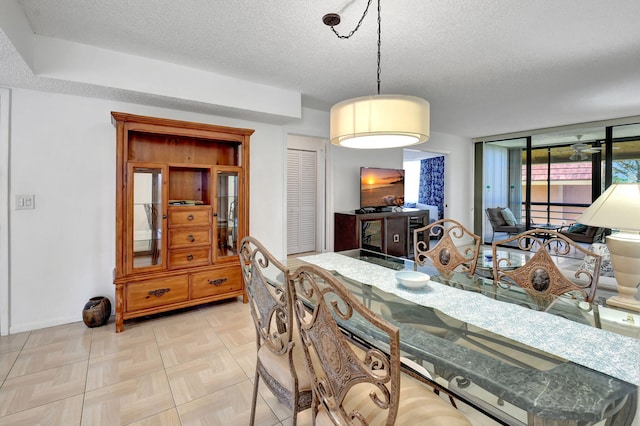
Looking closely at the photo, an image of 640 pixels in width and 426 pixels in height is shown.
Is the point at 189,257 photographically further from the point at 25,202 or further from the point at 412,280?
the point at 412,280

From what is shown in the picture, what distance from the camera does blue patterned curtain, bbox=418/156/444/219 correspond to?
22.4 feet

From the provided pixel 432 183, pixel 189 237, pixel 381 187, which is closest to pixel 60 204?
pixel 189 237

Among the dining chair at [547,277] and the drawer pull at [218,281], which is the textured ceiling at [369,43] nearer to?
the dining chair at [547,277]

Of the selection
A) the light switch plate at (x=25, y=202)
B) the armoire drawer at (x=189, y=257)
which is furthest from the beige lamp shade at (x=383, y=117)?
the light switch plate at (x=25, y=202)

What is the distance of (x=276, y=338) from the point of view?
4.06ft

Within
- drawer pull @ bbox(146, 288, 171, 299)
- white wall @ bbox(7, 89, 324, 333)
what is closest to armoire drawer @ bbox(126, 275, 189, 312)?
drawer pull @ bbox(146, 288, 171, 299)

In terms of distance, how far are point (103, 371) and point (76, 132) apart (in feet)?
6.74

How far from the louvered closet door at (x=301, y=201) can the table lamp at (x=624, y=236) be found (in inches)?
175

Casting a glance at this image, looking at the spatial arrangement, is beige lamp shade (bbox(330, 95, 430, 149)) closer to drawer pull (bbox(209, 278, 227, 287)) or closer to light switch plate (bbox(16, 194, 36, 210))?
drawer pull (bbox(209, 278, 227, 287))

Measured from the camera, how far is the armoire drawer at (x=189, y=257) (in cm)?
282

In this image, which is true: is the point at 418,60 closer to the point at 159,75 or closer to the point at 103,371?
the point at 159,75

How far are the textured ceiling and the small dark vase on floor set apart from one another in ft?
6.03

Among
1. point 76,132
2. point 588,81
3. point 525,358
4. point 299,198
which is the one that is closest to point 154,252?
point 76,132

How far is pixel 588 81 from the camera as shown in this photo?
320 cm
